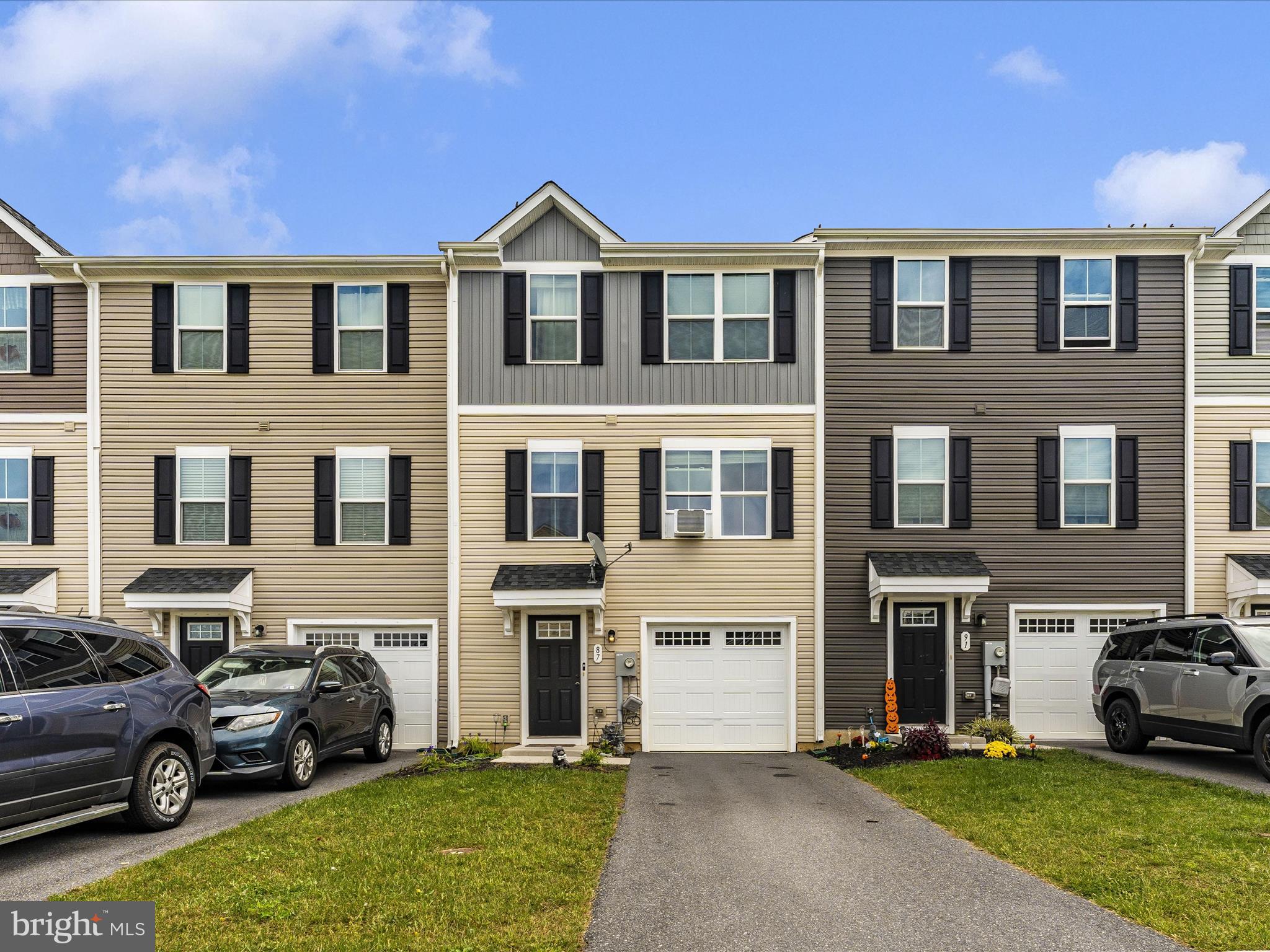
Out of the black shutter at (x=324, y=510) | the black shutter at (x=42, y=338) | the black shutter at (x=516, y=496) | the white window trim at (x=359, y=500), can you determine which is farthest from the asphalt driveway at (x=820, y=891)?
the black shutter at (x=42, y=338)

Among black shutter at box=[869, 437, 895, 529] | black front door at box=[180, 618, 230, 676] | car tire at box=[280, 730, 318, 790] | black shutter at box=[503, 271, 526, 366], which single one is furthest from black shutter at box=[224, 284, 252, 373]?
black shutter at box=[869, 437, 895, 529]

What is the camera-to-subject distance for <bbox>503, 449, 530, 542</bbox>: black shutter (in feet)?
54.3

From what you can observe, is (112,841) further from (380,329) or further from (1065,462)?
(1065,462)

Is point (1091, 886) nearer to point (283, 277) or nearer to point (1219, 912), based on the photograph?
point (1219, 912)

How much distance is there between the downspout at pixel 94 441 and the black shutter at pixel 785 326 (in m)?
11.2

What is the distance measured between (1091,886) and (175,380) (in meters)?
15.4

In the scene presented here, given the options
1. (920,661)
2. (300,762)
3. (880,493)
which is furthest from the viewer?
(880,493)

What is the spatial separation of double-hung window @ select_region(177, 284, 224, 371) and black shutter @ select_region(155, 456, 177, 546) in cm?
162

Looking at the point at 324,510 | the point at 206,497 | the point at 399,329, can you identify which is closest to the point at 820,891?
the point at 324,510

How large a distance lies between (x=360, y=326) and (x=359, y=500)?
9.51ft

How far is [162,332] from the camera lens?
672 inches

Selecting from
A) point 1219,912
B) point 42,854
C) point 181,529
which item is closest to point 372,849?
point 42,854

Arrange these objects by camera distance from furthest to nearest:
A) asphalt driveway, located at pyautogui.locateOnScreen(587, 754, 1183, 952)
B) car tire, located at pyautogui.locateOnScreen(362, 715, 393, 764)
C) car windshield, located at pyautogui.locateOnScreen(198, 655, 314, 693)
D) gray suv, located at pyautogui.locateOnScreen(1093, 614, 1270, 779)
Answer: car tire, located at pyautogui.locateOnScreen(362, 715, 393, 764) → car windshield, located at pyautogui.locateOnScreen(198, 655, 314, 693) → gray suv, located at pyautogui.locateOnScreen(1093, 614, 1270, 779) → asphalt driveway, located at pyautogui.locateOnScreen(587, 754, 1183, 952)

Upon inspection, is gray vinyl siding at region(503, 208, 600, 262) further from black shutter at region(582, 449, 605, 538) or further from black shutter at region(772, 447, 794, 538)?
black shutter at region(772, 447, 794, 538)
